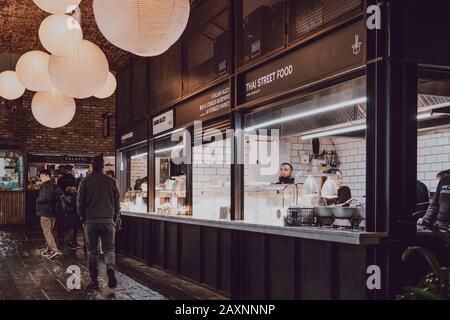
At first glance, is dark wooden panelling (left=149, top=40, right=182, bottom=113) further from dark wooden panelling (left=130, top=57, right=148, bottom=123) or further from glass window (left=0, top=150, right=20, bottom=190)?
glass window (left=0, top=150, right=20, bottom=190)

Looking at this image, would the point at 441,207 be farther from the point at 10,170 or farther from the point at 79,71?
the point at 10,170

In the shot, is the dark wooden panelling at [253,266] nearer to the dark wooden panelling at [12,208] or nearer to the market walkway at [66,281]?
the market walkway at [66,281]

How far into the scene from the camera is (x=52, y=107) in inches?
282

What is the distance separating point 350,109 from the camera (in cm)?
749

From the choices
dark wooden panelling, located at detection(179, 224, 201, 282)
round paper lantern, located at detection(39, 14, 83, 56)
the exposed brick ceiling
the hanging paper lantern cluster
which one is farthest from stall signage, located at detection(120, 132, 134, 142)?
round paper lantern, located at detection(39, 14, 83, 56)

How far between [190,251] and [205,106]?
1.94 m

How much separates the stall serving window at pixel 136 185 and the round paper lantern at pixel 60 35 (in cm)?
467

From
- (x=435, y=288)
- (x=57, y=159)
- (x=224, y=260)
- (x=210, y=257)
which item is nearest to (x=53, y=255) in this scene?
(x=210, y=257)

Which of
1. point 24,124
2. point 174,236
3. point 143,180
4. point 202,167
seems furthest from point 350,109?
point 24,124

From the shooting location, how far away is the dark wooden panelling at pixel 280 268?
5.37 metres

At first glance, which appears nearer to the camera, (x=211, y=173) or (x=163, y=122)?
(x=211, y=173)

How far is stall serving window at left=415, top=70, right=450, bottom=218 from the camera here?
220 inches

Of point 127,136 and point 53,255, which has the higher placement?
point 127,136

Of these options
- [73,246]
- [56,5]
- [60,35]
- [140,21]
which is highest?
[56,5]
